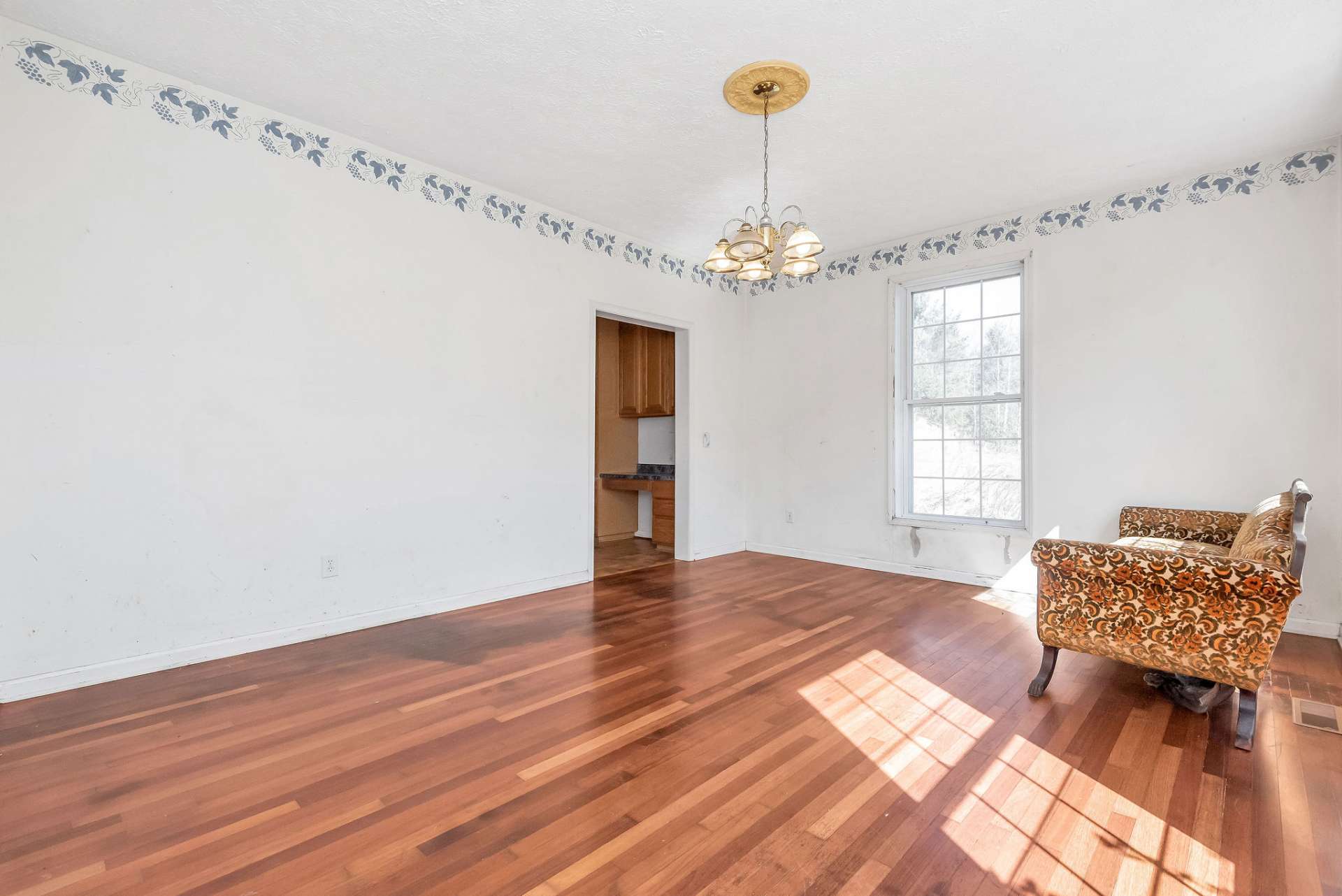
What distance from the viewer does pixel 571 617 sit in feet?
12.8

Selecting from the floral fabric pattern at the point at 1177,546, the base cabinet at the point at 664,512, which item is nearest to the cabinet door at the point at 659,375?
the base cabinet at the point at 664,512

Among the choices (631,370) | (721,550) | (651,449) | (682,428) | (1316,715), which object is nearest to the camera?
(1316,715)

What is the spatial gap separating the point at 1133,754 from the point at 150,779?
3319 millimetres

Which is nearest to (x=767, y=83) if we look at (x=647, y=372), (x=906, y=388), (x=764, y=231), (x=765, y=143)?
(x=765, y=143)

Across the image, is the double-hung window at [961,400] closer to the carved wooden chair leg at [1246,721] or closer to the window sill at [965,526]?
the window sill at [965,526]

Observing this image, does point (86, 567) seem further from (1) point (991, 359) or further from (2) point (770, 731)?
(1) point (991, 359)

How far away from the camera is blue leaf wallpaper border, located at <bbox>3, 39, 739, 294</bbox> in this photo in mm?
2771

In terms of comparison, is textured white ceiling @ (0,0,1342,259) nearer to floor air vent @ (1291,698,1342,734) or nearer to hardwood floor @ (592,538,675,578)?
floor air vent @ (1291,698,1342,734)

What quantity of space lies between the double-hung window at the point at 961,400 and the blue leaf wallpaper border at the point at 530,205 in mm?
321

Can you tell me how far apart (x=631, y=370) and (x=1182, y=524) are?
5.04 metres

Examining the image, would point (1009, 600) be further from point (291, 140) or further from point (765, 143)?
point (291, 140)

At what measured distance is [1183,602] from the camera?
234cm

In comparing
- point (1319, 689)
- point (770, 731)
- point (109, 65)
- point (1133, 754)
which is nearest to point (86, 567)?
point (109, 65)

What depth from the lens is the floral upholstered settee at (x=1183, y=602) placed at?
221 cm
